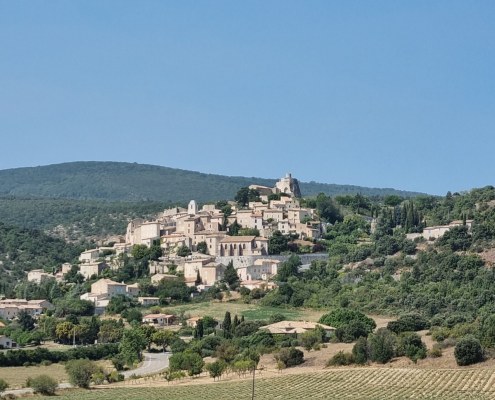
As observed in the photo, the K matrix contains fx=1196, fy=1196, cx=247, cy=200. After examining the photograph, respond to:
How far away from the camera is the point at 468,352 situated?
180 feet

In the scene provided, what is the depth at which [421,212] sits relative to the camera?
104 meters

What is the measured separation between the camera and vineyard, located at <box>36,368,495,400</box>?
48.1 meters

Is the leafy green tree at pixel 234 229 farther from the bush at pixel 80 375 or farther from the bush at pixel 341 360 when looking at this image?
the bush at pixel 80 375

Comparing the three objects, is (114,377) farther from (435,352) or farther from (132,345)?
(435,352)

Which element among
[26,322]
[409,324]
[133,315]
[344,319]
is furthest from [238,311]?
[409,324]

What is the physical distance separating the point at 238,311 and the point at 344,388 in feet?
109

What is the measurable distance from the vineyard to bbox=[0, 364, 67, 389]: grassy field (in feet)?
16.2

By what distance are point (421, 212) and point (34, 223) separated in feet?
246

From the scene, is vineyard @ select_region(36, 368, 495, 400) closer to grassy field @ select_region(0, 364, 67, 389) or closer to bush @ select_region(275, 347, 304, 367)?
bush @ select_region(275, 347, 304, 367)

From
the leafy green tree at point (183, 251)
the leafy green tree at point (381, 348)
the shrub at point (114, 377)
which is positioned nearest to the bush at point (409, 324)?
the leafy green tree at point (381, 348)

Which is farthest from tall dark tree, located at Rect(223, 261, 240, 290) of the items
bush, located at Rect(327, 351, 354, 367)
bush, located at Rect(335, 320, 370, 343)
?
bush, located at Rect(327, 351, 354, 367)

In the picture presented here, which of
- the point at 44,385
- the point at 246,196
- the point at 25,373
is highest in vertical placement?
the point at 246,196

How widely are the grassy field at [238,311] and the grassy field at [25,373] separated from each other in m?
16.1

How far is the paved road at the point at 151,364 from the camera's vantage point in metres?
64.9
